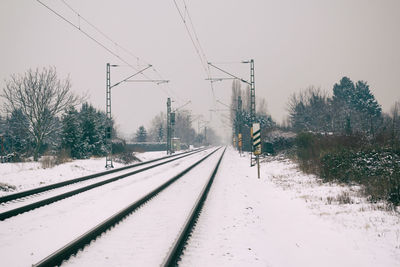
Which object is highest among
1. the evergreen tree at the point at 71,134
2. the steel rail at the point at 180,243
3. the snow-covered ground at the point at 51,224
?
the evergreen tree at the point at 71,134

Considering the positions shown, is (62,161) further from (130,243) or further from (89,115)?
(130,243)

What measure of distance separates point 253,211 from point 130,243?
11.2ft

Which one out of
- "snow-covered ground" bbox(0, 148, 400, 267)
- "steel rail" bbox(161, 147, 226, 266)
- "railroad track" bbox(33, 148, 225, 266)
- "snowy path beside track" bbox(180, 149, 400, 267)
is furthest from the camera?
"snow-covered ground" bbox(0, 148, 400, 267)

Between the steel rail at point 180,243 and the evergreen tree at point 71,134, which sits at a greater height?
the evergreen tree at point 71,134

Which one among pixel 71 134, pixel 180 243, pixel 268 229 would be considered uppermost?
pixel 71 134

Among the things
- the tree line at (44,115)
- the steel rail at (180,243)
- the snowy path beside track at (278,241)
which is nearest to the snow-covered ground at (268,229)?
the snowy path beside track at (278,241)

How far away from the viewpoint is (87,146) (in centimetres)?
2852

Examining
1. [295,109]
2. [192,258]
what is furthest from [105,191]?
[295,109]

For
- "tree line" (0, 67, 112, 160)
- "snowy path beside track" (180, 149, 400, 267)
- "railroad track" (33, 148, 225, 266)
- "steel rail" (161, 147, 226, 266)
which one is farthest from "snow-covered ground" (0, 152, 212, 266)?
"tree line" (0, 67, 112, 160)

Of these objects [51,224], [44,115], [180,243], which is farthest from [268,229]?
[44,115]

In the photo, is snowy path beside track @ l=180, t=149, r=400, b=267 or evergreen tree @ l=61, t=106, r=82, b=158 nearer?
snowy path beside track @ l=180, t=149, r=400, b=267

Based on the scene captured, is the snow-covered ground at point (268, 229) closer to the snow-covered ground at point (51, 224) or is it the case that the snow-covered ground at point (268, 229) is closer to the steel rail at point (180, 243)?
the snow-covered ground at point (51, 224)

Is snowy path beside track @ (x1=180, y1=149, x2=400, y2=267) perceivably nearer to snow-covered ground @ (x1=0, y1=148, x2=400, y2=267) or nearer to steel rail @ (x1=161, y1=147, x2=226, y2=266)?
snow-covered ground @ (x1=0, y1=148, x2=400, y2=267)

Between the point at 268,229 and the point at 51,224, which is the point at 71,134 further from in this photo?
the point at 268,229
